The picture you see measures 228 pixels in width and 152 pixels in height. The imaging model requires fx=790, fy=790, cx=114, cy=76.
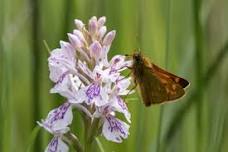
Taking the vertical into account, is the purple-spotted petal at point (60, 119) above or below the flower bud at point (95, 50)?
below

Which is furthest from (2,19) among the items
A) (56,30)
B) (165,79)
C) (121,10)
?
(165,79)

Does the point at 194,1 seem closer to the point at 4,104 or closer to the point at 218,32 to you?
the point at 218,32

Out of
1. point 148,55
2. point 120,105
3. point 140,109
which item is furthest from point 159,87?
point 148,55

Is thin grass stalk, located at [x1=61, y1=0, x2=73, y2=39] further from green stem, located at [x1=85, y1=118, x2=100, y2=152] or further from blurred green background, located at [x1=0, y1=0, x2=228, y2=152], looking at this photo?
green stem, located at [x1=85, y1=118, x2=100, y2=152]

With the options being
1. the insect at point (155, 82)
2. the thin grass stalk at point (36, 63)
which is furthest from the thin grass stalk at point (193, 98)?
the thin grass stalk at point (36, 63)

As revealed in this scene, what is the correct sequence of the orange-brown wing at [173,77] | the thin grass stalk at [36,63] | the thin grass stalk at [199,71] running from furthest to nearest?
the thin grass stalk at [36,63]
the thin grass stalk at [199,71]
the orange-brown wing at [173,77]

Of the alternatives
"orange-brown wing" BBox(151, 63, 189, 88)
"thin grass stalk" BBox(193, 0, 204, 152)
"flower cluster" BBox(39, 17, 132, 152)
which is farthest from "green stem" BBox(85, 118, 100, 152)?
"thin grass stalk" BBox(193, 0, 204, 152)

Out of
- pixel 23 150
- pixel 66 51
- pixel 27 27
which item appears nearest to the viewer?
pixel 66 51

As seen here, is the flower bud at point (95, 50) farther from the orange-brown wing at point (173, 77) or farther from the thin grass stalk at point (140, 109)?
the thin grass stalk at point (140, 109)
